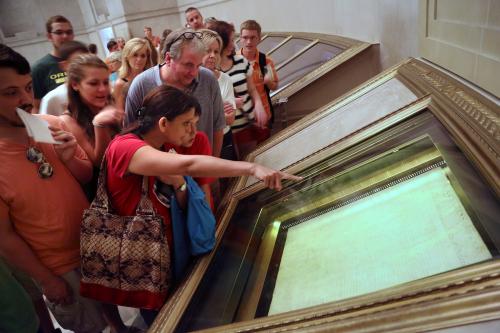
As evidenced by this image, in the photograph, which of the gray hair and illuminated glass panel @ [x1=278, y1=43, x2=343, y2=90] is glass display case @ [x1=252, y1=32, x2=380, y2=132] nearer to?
illuminated glass panel @ [x1=278, y1=43, x2=343, y2=90]

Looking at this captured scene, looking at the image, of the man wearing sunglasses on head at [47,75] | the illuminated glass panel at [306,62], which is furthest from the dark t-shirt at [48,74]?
the illuminated glass panel at [306,62]

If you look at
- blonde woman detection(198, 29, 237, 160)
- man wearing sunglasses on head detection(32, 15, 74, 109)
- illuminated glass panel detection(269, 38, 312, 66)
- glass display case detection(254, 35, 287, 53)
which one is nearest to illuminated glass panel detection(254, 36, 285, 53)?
glass display case detection(254, 35, 287, 53)

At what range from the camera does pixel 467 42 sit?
1.44 m

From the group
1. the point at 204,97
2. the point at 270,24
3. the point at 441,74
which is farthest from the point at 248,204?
Result: the point at 270,24

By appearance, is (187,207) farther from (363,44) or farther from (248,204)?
(363,44)

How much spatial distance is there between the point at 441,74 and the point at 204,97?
1.33 meters

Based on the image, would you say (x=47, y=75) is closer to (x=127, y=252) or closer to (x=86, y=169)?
(x=86, y=169)

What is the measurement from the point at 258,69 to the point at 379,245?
7.76ft

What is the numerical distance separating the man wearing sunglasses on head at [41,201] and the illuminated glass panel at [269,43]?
12.0ft

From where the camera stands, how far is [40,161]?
1.45 m

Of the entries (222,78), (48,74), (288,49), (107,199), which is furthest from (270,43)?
(107,199)

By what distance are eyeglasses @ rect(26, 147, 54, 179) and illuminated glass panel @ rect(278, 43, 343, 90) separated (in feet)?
8.14

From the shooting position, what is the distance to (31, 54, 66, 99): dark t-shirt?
2.70 metres

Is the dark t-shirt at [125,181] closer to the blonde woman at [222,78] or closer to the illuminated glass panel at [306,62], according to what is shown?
the blonde woman at [222,78]
